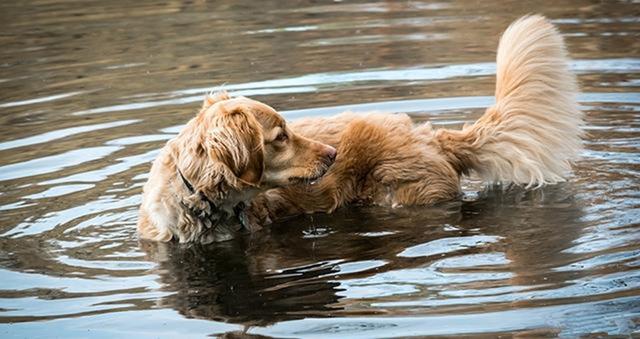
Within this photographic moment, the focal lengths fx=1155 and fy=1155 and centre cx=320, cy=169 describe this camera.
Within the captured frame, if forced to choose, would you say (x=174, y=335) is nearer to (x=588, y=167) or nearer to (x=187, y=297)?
(x=187, y=297)

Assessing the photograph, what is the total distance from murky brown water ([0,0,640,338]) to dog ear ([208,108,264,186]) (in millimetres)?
539

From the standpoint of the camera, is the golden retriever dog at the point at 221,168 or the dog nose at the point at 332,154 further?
the dog nose at the point at 332,154

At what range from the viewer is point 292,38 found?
13.5 metres

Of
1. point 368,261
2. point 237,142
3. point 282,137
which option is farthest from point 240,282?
point 282,137

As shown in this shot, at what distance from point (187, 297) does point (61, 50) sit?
852 centimetres

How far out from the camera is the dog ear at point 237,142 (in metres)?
6.70

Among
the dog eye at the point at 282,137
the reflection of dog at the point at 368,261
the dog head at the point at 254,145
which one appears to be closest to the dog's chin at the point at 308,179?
the dog head at the point at 254,145

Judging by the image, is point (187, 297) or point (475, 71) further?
point (475, 71)

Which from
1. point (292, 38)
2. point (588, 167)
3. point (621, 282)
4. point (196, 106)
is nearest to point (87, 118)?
point (196, 106)

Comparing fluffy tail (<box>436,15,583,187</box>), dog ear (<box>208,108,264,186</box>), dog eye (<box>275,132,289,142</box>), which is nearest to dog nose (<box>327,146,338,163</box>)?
dog eye (<box>275,132,289,142</box>)

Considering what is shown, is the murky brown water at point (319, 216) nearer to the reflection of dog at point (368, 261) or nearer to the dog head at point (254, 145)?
the reflection of dog at point (368, 261)

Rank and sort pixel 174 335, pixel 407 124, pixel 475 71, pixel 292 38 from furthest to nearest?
pixel 292 38 < pixel 475 71 < pixel 407 124 < pixel 174 335

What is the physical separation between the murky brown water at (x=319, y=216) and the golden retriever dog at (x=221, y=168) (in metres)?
0.18

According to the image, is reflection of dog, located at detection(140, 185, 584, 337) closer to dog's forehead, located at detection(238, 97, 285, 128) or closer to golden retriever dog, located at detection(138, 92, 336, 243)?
golden retriever dog, located at detection(138, 92, 336, 243)
